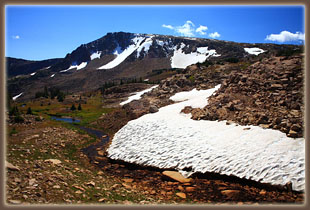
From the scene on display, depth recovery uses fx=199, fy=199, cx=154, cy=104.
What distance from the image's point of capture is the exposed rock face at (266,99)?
14666 mm

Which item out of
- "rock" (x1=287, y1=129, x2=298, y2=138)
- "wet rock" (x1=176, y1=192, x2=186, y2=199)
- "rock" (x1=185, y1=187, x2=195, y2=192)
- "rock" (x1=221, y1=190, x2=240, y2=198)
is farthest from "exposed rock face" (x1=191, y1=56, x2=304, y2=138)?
"wet rock" (x1=176, y1=192, x2=186, y2=199)

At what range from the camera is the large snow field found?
36.0 feet

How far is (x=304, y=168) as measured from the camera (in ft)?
33.3

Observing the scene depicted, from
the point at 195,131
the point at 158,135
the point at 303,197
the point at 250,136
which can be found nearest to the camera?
the point at 303,197

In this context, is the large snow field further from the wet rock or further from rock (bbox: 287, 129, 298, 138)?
the wet rock

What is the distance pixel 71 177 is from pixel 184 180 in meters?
7.06

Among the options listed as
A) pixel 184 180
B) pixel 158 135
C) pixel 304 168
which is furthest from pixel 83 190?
pixel 304 168

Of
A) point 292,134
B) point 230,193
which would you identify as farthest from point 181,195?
point 292,134

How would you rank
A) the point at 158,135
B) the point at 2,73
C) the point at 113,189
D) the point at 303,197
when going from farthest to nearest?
the point at 158,135, the point at 113,189, the point at 303,197, the point at 2,73

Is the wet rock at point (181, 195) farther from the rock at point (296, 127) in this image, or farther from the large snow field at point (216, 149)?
the rock at point (296, 127)

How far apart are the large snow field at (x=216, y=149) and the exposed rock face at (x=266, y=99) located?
884mm

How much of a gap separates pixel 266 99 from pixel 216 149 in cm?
854

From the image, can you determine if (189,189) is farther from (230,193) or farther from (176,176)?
(230,193)

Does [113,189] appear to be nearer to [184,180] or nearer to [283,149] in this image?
[184,180]
